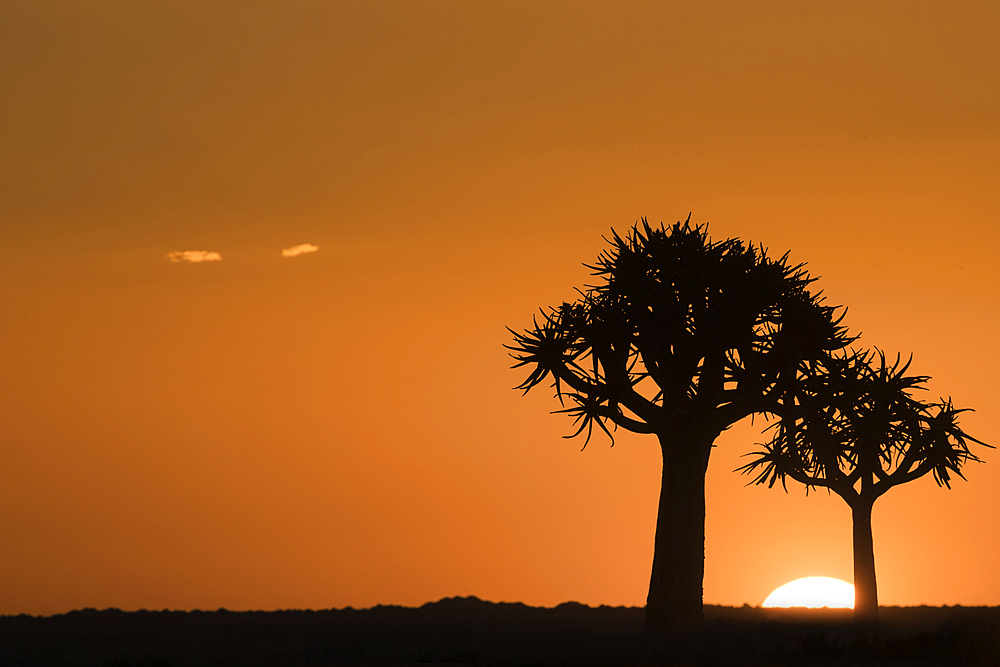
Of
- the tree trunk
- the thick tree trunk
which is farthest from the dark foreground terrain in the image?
the thick tree trunk

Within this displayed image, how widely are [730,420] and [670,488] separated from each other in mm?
2475

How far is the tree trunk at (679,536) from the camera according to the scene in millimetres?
28562

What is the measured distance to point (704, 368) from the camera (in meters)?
29.1

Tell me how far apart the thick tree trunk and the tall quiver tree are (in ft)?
22.8

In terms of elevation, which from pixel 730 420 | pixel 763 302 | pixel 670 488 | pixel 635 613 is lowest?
pixel 635 613

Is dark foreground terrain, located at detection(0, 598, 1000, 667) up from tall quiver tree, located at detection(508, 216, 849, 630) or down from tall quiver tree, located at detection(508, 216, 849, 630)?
down

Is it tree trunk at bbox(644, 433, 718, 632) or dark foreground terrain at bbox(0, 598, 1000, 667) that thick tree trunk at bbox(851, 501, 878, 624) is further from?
tree trunk at bbox(644, 433, 718, 632)

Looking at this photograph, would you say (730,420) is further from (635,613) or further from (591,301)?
(635,613)

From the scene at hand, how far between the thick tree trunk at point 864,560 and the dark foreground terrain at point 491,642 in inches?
199

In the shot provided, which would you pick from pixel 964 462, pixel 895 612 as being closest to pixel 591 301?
pixel 964 462

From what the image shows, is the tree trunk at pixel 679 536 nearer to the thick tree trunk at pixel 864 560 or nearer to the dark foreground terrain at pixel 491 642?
the dark foreground terrain at pixel 491 642

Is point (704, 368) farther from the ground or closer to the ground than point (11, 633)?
farther from the ground

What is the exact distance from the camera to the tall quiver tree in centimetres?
2886

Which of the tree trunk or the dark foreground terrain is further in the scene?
the tree trunk
